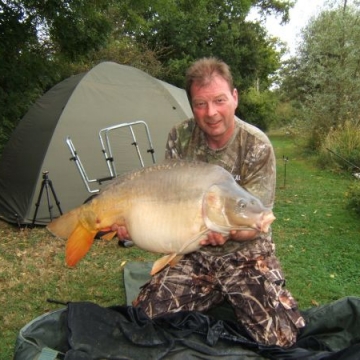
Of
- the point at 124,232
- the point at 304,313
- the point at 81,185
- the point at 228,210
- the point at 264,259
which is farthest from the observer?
the point at 81,185

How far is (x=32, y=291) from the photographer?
2889 mm

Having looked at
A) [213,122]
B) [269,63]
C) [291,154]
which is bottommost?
[291,154]

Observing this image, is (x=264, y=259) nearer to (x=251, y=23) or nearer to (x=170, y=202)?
(x=170, y=202)

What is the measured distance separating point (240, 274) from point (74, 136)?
10.6 ft

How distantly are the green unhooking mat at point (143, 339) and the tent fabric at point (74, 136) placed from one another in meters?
2.45

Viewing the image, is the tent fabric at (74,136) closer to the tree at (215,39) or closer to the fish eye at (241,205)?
the fish eye at (241,205)

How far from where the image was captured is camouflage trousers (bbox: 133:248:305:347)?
6.13ft

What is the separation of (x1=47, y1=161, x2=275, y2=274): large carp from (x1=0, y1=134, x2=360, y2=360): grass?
959mm

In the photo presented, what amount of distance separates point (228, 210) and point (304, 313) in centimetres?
101

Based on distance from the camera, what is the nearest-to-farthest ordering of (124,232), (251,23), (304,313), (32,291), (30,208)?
(124,232), (304,313), (32,291), (30,208), (251,23)

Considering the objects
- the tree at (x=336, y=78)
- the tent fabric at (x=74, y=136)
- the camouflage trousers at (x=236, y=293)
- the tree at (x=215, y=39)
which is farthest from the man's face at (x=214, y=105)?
the tree at (x=215, y=39)

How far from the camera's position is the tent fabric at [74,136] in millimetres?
4543

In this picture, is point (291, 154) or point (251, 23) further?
point (251, 23)

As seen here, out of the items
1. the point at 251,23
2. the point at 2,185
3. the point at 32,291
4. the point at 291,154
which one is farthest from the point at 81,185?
the point at 251,23
